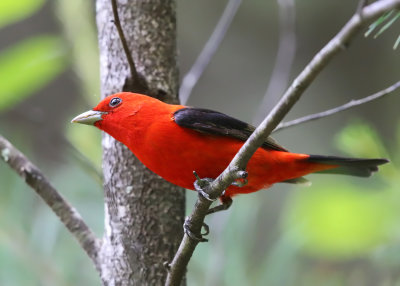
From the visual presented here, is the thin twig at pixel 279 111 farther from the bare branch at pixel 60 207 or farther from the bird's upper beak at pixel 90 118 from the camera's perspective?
the bird's upper beak at pixel 90 118

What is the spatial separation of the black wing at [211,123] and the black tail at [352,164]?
10.6 inches

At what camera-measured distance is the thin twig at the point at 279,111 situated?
126cm

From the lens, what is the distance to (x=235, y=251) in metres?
3.36

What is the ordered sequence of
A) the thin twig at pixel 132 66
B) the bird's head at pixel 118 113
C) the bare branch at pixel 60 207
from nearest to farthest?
the thin twig at pixel 132 66, the bare branch at pixel 60 207, the bird's head at pixel 118 113

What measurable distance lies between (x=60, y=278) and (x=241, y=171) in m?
2.00

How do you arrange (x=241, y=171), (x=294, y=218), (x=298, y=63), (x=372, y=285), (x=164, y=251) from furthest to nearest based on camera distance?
(x=298, y=63), (x=372, y=285), (x=294, y=218), (x=164, y=251), (x=241, y=171)

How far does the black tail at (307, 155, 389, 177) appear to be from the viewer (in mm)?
2689

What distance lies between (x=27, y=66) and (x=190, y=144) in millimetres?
772

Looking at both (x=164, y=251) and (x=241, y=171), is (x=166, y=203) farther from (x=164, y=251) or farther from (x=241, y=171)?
(x=241, y=171)

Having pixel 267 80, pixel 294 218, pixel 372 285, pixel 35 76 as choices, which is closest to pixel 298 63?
pixel 267 80

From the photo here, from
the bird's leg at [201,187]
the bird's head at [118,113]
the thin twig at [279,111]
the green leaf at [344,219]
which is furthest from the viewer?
the green leaf at [344,219]

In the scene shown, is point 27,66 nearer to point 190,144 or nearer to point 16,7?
point 16,7

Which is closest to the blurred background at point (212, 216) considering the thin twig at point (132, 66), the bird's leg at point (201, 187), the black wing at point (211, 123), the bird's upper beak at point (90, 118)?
the bird's upper beak at point (90, 118)

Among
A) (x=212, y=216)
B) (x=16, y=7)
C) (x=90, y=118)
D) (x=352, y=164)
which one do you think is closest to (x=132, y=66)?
(x=90, y=118)
